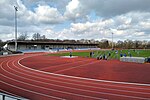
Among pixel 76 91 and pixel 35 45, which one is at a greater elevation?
pixel 35 45

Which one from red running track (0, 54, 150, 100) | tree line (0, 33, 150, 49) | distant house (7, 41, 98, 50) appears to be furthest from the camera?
tree line (0, 33, 150, 49)

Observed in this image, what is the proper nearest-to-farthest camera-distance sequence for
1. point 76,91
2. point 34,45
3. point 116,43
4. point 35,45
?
point 76,91 < point 35,45 < point 34,45 < point 116,43

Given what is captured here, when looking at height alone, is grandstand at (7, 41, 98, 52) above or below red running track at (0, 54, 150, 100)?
above

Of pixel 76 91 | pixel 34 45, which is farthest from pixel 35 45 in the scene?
pixel 76 91

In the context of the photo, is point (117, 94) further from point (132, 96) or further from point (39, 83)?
point (39, 83)

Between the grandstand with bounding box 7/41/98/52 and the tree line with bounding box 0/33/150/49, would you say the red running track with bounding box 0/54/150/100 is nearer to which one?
the grandstand with bounding box 7/41/98/52

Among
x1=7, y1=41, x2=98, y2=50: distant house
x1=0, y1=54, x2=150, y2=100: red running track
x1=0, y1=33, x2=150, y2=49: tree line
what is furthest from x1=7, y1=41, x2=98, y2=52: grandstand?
x1=0, y1=54, x2=150, y2=100: red running track

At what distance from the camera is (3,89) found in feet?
37.8

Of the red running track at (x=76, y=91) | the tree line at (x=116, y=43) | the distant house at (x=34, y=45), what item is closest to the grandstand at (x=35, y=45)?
the distant house at (x=34, y=45)

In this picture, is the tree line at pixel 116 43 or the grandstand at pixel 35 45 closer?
the grandstand at pixel 35 45

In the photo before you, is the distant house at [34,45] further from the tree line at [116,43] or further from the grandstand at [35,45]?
the tree line at [116,43]

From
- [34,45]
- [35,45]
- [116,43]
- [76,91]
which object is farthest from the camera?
[116,43]

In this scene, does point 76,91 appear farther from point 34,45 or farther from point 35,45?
point 34,45

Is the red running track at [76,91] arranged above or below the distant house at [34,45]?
below
